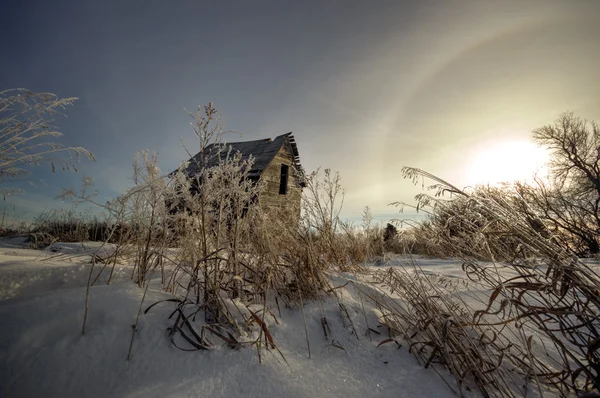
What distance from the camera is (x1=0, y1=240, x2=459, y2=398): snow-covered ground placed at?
3.15ft

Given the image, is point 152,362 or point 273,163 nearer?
point 152,362

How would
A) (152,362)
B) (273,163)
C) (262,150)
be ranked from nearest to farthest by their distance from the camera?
1. (152,362)
2. (273,163)
3. (262,150)

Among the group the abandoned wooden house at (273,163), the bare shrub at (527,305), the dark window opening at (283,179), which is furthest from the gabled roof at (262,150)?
the bare shrub at (527,305)

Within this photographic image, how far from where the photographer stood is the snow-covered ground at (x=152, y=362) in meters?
0.96

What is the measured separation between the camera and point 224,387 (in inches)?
40.4

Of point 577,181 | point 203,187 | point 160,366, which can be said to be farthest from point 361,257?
point 577,181

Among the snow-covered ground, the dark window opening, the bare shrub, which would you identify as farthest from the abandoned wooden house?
the bare shrub

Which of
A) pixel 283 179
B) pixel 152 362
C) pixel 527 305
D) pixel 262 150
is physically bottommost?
pixel 152 362

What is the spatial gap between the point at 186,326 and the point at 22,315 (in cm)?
68

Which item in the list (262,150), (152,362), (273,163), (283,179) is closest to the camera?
(152,362)

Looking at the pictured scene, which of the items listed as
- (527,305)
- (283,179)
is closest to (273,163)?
(283,179)

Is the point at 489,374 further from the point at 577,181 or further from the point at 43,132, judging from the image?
the point at 577,181

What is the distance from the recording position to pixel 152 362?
1083 mm

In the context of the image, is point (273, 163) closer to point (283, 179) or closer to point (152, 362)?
point (283, 179)
